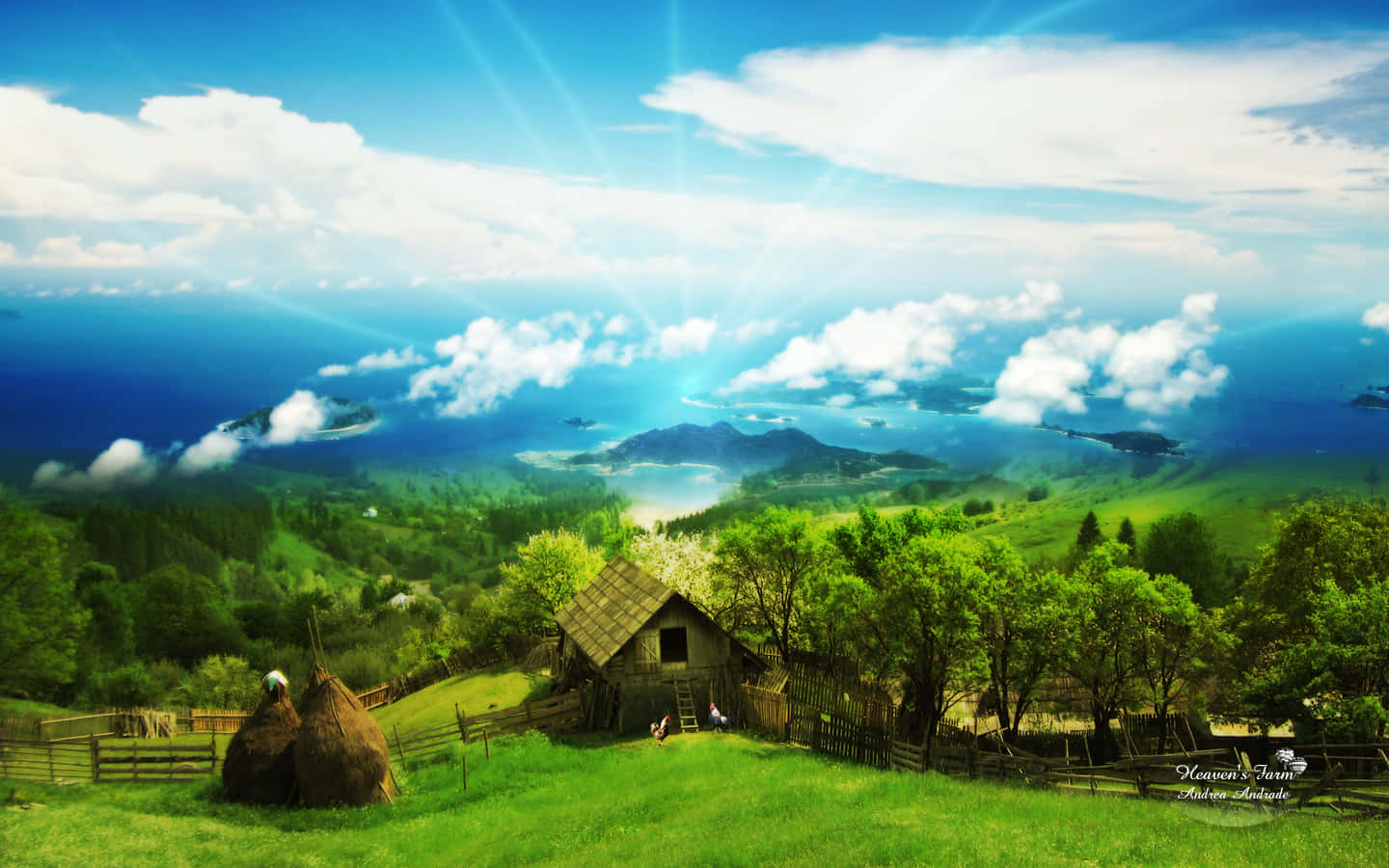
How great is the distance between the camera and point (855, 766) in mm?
23734

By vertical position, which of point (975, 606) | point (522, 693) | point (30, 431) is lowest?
point (522, 693)

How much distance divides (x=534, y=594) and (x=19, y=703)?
33094 mm

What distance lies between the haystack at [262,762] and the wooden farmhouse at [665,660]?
11.5m

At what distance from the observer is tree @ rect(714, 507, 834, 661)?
3741 cm

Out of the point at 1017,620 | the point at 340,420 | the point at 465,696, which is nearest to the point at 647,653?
the point at 1017,620

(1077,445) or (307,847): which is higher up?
(1077,445)

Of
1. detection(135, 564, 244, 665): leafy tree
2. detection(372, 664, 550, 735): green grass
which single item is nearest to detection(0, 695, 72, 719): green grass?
detection(372, 664, 550, 735): green grass

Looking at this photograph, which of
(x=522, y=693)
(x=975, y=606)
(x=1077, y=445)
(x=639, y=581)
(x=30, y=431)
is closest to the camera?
(x=975, y=606)

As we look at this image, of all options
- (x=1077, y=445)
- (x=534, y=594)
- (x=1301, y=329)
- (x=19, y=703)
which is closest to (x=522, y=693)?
(x=534, y=594)

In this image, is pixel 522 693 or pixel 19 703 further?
pixel 19 703

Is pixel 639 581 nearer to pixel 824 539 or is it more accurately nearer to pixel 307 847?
pixel 824 539

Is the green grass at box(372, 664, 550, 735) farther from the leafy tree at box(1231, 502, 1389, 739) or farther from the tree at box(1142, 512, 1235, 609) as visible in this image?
the tree at box(1142, 512, 1235, 609)

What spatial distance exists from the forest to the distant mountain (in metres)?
64.3

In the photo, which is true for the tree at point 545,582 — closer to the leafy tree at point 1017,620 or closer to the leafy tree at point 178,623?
the leafy tree at point 1017,620
